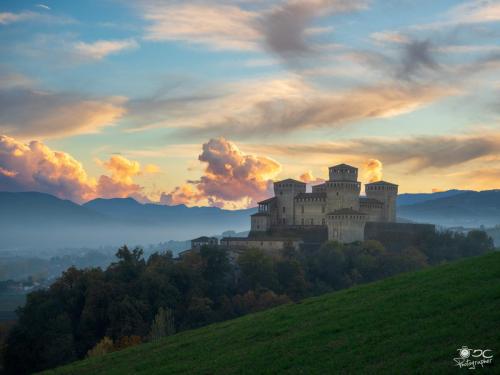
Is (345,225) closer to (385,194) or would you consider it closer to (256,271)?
(385,194)

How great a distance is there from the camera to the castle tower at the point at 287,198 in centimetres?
11662

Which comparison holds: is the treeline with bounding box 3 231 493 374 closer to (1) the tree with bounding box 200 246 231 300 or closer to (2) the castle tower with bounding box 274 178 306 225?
(1) the tree with bounding box 200 246 231 300

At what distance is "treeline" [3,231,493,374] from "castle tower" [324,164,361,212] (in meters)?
7.69

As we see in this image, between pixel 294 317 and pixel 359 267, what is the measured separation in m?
65.6

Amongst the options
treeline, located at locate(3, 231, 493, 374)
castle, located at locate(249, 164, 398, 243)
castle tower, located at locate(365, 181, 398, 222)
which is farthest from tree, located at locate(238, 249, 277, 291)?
castle tower, located at locate(365, 181, 398, 222)

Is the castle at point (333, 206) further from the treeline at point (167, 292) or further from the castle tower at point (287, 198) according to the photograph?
the treeline at point (167, 292)

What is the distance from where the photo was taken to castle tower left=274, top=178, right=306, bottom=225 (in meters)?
117

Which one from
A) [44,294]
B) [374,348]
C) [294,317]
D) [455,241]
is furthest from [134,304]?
[455,241]

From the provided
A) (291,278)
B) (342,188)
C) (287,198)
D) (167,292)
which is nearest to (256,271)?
(291,278)

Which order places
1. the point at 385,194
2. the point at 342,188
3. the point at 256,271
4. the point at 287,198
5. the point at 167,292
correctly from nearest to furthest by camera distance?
the point at 167,292 < the point at 256,271 < the point at 342,188 < the point at 287,198 < the point at 385,194

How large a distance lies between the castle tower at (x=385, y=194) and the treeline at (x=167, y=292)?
876cm

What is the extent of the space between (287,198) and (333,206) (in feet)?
32.3

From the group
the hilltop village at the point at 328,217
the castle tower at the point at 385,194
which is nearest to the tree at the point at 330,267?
the hilltop village at the point at 328,217

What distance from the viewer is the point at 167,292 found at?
273 feet
